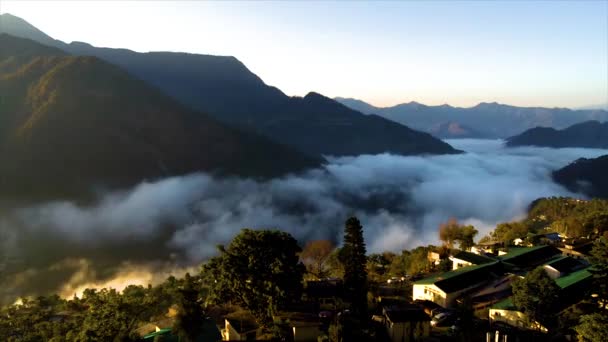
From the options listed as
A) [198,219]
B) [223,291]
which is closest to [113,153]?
[198,219]

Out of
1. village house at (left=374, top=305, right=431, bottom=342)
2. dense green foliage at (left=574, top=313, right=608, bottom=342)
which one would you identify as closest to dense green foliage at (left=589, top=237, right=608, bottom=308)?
dense green foliage at (left=574, top=313, right=608, bottom=342)

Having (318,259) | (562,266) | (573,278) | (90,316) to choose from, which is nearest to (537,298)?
(573,278)

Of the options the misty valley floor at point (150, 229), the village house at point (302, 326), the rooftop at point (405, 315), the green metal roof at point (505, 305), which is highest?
the village house at point (302, 326)

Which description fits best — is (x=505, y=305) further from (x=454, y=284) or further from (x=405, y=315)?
(x=405, y=315)

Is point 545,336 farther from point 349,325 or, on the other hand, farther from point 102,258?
point 102,258

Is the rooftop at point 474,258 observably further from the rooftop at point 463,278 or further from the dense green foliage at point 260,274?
the dense green foliage at point 260,274

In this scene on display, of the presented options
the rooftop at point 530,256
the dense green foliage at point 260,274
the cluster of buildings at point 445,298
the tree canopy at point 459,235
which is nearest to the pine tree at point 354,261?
the cluster of buildings at point 445,298

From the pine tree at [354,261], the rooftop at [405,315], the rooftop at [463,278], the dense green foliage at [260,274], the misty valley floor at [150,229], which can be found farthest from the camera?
the misty valley floor at [150,229]
